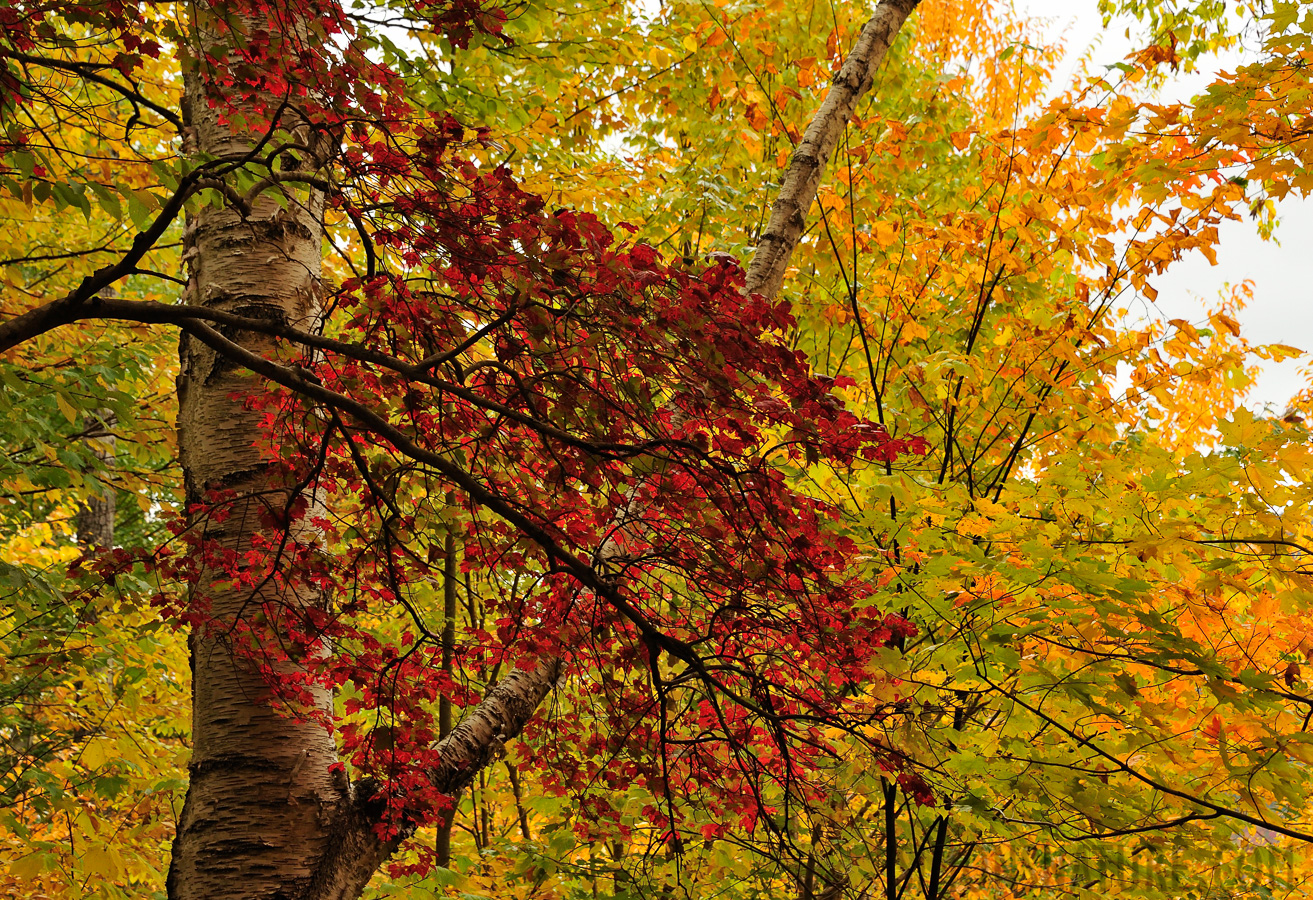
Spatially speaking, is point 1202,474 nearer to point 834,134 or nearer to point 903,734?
point 903,734

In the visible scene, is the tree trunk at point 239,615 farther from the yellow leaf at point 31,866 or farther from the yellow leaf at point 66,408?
the yellow leaf at point 31,866

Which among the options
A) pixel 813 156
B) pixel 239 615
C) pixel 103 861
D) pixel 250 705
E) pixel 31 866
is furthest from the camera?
pixel 813 156

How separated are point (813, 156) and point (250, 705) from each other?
105 inches

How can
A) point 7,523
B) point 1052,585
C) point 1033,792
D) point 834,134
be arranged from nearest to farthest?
1. point 1052,585
2. point 1033,792
3. point 834,134
4. point 7,523

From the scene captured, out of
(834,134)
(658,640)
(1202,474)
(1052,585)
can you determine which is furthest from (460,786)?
(834,134)

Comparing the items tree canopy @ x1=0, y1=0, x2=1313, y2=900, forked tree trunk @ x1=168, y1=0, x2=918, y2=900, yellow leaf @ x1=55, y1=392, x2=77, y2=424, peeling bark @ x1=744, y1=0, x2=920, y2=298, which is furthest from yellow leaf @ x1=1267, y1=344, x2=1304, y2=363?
yellow leaf @ x1=55, y1=392, x2=77, y2=424

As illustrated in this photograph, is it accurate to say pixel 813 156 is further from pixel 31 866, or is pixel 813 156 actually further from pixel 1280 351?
pixel 31 866

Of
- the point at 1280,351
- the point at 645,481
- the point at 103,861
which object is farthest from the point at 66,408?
the point at 1280,351

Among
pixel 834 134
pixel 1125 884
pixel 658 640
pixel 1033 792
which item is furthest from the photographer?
pixel 1125 884

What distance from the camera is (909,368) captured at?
343cm

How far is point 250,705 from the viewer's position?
202 cm

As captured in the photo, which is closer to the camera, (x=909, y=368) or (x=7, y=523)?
(x=909, y=368)

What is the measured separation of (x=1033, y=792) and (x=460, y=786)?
2.00 metres

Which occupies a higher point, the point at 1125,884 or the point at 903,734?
the point at 903,734
